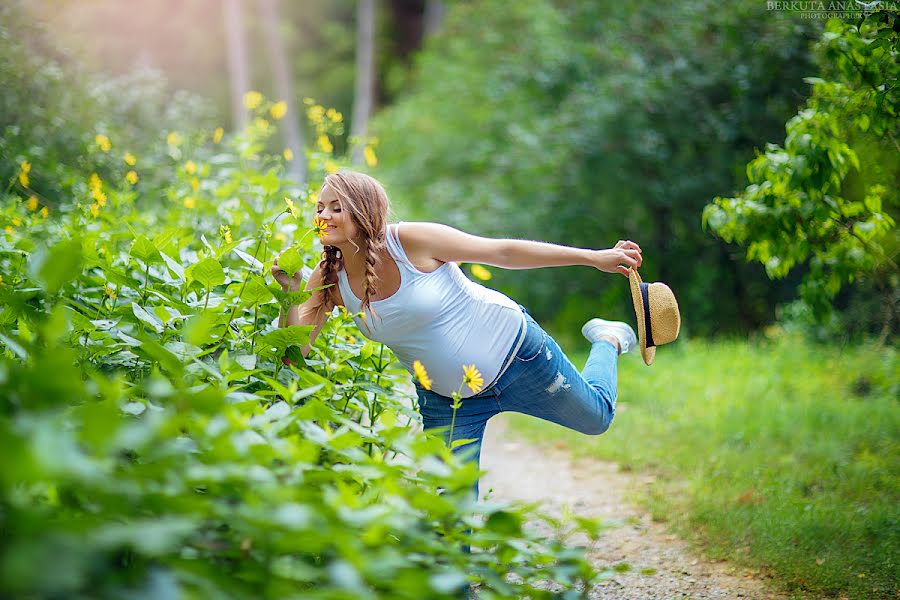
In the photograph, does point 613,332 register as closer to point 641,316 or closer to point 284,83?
point 641,316

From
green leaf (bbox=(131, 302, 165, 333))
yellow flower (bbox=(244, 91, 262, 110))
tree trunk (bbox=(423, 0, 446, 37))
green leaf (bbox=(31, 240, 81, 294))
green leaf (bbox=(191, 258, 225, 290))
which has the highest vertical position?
tree trunk (bbox=(423, 0, 446, 37))

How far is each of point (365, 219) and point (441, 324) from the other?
1.55ft

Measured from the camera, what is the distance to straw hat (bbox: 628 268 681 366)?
3.37m

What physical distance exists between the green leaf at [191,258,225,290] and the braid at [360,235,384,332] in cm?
50

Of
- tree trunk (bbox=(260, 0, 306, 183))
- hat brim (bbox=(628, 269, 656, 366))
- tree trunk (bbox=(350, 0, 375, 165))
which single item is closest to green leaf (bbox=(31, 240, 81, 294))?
hat brim (bbox=(628, 269, 656, 366))

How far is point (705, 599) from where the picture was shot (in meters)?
3.31

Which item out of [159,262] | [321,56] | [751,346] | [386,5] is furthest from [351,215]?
[321,56]

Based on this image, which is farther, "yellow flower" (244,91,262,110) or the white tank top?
"yellow flower" (244,91,262,110)

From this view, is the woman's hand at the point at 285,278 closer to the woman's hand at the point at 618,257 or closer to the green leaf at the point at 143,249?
the green leaf at the point at 143,249

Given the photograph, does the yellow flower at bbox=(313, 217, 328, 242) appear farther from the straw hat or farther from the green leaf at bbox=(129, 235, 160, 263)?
the straw hat

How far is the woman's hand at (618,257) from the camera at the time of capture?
2.98m

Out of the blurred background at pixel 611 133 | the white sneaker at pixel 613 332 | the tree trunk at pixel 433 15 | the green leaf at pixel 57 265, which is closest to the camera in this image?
the green leaf at pixel 57 265

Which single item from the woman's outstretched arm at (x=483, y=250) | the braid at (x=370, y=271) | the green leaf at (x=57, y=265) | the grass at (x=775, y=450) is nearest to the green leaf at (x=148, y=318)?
the braid at (x=370, y=271)

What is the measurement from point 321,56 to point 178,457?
27.2m
